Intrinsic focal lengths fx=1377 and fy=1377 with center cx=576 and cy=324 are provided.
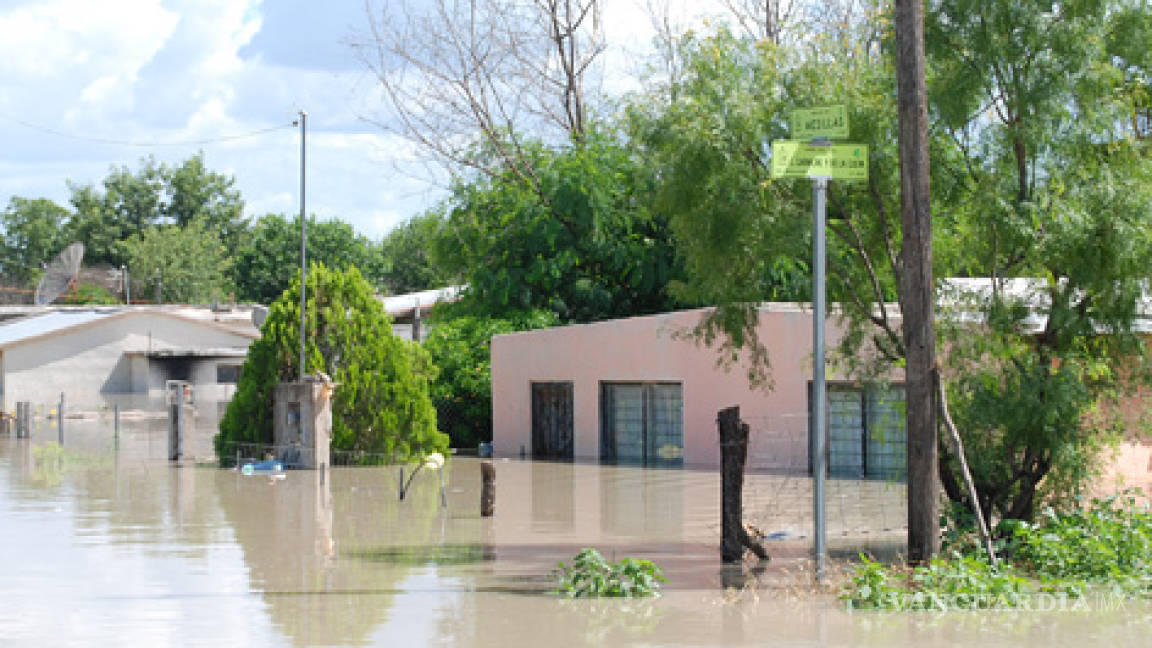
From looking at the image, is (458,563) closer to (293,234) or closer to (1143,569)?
(1143,569)

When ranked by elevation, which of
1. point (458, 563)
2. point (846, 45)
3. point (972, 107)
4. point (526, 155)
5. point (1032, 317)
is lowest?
point (458, 563)

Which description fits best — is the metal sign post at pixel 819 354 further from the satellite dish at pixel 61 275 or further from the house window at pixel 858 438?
the satellite dish at pixel 61 275

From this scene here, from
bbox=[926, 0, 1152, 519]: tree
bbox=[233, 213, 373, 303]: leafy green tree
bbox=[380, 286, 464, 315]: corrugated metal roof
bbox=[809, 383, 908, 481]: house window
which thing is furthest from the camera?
bbox=[233, 213, 373, 303]: leafy green tree

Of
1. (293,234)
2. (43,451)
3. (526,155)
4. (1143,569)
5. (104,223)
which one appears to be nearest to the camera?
(1143,569)

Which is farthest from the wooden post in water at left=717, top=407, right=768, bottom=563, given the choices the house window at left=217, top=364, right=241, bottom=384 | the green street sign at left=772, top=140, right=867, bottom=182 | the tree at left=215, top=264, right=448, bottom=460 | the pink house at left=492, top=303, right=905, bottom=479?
the house window at left=217, top=364, right=241, bottom=384

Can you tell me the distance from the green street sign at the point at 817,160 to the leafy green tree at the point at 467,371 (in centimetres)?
2160

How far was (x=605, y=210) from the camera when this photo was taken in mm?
32500

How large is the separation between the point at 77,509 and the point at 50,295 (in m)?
41.0

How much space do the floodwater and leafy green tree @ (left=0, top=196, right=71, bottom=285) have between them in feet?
186

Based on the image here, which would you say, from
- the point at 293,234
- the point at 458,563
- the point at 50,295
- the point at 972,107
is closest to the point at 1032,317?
the point at 972,107

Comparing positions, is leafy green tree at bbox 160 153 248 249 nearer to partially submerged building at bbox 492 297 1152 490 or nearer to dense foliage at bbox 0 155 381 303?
dense foliage at bbox 0 155 381 303

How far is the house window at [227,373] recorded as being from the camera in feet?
181

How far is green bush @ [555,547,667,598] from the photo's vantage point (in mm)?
12039

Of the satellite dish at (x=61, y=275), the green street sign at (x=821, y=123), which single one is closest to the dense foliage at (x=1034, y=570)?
the green street sign at (x=821, y=123)
